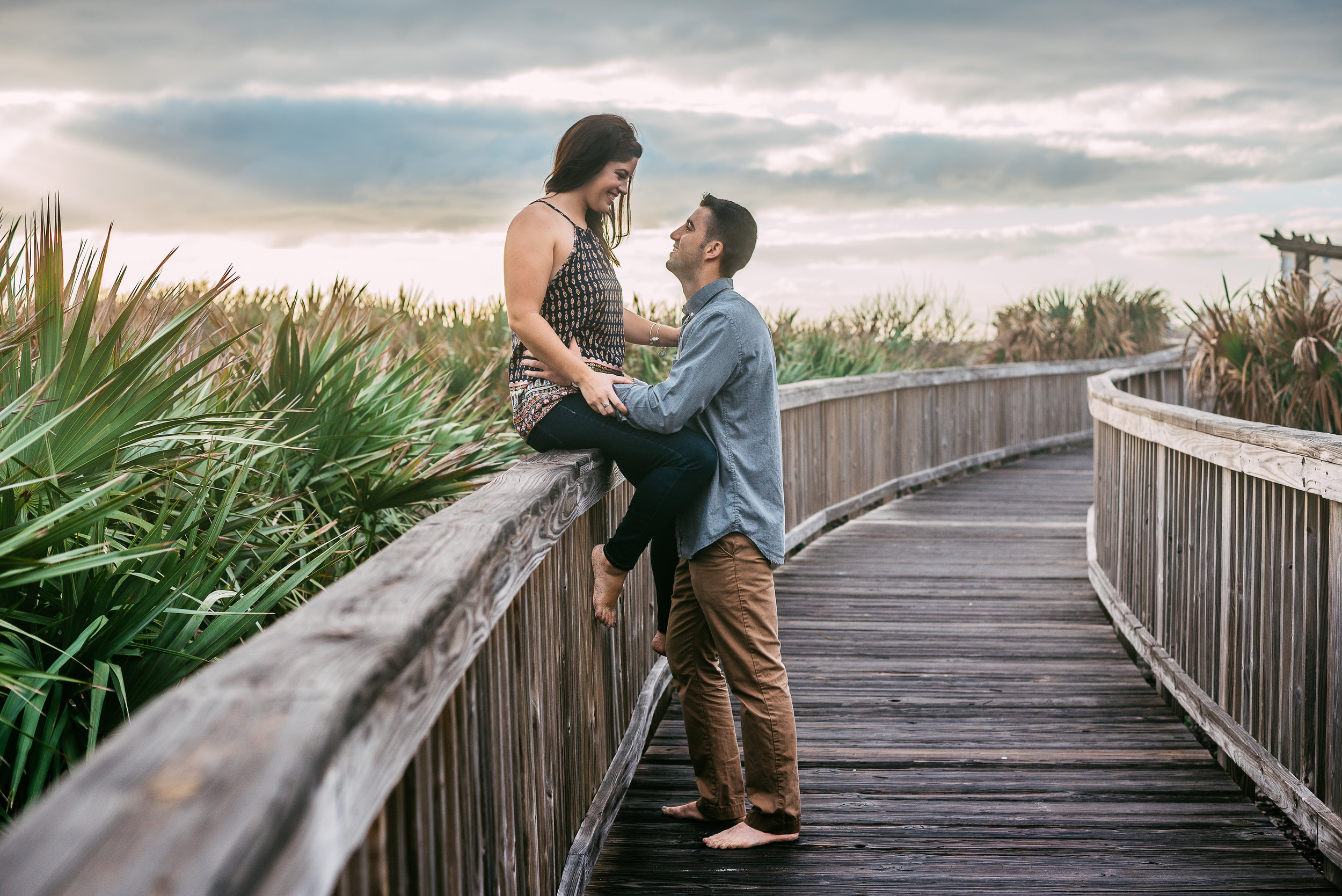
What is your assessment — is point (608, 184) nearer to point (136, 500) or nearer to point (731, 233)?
point (731, 233)

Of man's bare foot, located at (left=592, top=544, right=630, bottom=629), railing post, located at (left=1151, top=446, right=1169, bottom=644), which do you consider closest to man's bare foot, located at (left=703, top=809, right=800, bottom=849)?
man's bare foot, located at (left=592, top=544, right=630, bottom=629)

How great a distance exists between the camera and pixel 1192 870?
3.32 metres

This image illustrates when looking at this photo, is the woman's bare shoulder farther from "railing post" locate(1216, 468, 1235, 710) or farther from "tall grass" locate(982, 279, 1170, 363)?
"tall grass" locate(982, 279, 1170, 363)

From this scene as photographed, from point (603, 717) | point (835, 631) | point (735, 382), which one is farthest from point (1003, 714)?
point (735, 382)

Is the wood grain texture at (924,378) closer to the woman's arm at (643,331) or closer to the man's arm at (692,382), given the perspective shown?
the woman's arm at (643,331)

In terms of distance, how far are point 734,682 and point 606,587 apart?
0.50m

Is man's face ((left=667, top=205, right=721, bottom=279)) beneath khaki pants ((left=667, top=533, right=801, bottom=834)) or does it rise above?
above

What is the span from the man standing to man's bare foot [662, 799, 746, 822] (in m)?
0.23

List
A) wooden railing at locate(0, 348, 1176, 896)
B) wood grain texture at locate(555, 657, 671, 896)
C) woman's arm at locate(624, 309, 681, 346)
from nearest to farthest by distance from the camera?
wooden railing at locate(0, 348, 1176, 896) → wood grain texture at locate(555, 657, 671, 896) → woman's arm at locate(624, 309, 681, 346)

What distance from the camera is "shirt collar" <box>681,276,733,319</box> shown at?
323 centimetres

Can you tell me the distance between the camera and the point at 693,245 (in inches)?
128

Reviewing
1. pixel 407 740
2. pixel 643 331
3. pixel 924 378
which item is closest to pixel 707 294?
pixel 643 331

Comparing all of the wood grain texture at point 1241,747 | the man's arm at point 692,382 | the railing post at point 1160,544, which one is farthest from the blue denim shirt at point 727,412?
the railing post at point 1160,544

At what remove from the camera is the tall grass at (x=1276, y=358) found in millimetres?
7246
